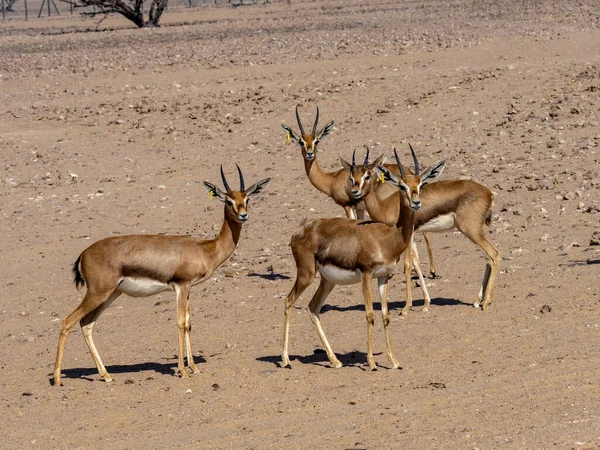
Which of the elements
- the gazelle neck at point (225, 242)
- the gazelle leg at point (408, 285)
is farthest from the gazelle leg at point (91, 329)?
the gazelle leg at point (408, 285)

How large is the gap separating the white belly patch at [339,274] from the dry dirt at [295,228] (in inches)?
31.0

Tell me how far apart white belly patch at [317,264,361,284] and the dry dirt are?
0.79 meters

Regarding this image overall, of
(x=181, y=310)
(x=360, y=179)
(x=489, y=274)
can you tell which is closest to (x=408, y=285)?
(x=489, y=274)

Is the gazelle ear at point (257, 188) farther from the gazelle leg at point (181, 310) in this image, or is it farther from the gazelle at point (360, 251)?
the gazelle leg at point (181, 310)

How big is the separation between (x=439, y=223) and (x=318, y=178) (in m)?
3.56

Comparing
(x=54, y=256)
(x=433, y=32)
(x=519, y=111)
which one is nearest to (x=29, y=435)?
(x=54, y=256)

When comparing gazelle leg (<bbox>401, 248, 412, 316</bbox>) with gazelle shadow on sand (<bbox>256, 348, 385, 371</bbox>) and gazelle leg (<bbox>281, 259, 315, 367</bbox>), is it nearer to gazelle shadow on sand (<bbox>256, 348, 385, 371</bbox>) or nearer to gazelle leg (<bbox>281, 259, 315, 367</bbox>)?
gazelle shadow on sand (<bbox>256, 348, 385, 371</bbox>)

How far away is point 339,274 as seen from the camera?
405 inches

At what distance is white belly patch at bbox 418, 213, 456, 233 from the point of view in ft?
40.6

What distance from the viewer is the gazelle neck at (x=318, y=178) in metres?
15.6

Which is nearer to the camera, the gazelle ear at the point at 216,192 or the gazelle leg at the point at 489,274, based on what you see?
the gazelle ear at the point at 216,192

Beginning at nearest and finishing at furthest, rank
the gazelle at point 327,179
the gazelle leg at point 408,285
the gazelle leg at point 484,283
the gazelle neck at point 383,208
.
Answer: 1. the gazelle leg at point 484,283
2. the gazelle leg at point 408,285
3. the gazelle neck at point 383,208
4. the gazelle at point 327,179

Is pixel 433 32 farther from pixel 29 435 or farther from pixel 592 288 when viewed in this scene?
pixel 29 435

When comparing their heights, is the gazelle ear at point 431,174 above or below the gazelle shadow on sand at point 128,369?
above
